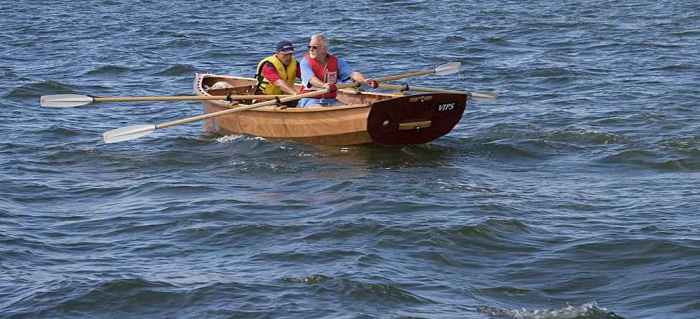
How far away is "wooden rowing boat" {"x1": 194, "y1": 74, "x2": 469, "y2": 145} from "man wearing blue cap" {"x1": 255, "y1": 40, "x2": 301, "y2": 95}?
0.44 meters

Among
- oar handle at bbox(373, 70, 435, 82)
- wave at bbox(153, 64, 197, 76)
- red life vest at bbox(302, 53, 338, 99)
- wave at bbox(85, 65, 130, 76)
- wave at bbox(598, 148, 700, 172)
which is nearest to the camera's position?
wave at bbox(598, 148, 700, 172)

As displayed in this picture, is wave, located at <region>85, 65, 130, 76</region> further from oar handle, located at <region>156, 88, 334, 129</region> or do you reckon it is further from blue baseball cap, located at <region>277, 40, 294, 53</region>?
oar handle, located at <region>156, 88, 334, 129</region>

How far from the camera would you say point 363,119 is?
1491 cm

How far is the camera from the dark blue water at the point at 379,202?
9867 millimetres

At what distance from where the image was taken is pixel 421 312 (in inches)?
369

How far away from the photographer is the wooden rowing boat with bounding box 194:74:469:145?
1475 centimetres

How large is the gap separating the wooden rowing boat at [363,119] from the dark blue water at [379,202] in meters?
0.19

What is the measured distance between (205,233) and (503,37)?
50.0ft

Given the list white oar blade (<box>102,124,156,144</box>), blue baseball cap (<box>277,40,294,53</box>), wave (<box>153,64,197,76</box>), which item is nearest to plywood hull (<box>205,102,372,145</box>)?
blue baseball cap (<box>277,40,294,53</box>)

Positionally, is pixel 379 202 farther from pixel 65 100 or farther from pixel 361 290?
pixel 65 100

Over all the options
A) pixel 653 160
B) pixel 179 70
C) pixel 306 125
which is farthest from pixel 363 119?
pixel 179 70

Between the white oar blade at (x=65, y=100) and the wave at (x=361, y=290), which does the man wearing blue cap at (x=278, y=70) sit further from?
the wave at (x=361, y=290)

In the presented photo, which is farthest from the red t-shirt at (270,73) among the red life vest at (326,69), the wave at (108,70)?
the wave at (108,70)

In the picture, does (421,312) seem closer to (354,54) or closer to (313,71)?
(313,71)
